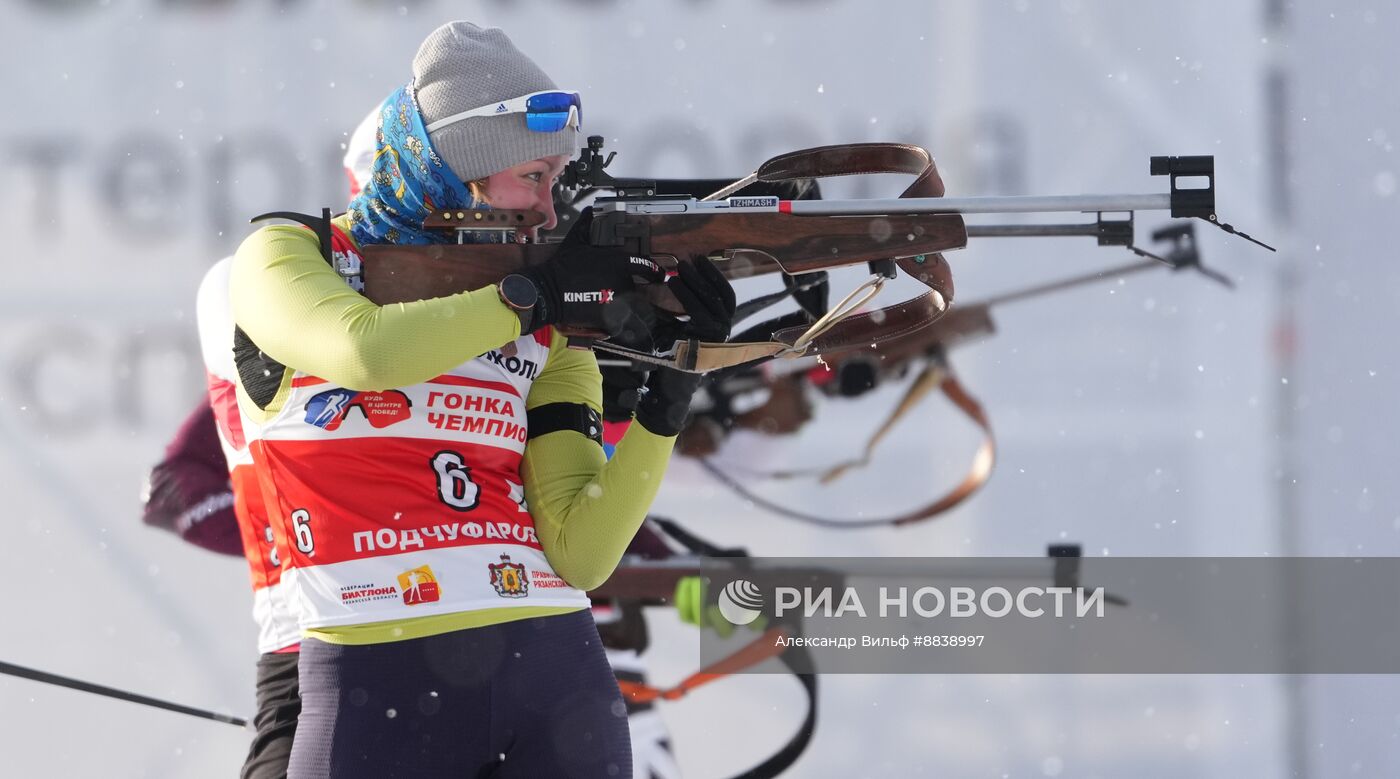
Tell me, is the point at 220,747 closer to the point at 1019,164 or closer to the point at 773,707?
the point at 773,707

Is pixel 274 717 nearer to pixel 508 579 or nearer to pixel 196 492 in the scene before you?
pixel 508 579

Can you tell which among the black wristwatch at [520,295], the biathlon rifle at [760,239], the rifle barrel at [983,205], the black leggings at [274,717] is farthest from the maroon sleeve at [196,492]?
the rifle barrel at [983,205]

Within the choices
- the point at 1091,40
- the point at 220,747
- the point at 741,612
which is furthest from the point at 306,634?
the point at 1091,40

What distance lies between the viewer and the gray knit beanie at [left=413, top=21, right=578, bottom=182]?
167 cm

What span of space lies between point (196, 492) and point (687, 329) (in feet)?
4.04

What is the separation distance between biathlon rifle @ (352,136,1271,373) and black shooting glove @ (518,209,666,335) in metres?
0.02

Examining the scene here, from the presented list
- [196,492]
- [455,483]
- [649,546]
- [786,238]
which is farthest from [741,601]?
[455,483]

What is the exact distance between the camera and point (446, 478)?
1580mm

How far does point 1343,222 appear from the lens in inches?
152

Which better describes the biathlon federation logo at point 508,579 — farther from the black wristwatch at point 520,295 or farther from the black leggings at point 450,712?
the black wristwatch at point 520,295

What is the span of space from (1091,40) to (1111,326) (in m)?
0.80

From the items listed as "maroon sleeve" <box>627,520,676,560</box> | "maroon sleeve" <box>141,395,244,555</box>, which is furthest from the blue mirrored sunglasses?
"maroon sleeve" <box>627,520,676,560</box>

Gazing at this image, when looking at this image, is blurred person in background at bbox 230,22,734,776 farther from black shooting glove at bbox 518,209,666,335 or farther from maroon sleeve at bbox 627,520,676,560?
maroon sleeve at bbox 627,520,676,560

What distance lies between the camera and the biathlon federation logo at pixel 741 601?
133 inches
